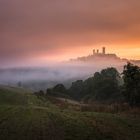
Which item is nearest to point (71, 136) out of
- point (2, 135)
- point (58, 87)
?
point (2, 135)

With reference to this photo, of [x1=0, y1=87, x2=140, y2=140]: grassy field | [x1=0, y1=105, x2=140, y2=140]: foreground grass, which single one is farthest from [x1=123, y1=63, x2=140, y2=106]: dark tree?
[x1=0, y1=105, x2=140, y2=140]: foreground grass

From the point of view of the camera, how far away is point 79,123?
4572 centimetres

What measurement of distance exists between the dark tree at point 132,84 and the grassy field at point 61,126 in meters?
23.7

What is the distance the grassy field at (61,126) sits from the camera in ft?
130

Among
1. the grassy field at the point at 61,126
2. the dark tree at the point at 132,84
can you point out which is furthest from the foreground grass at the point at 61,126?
the dark tree at the point at 132,84

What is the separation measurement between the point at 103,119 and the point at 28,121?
10763 mm

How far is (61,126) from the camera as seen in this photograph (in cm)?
4388

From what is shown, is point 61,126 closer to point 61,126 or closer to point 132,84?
point 61,126

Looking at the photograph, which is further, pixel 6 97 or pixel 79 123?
pixel 6 97

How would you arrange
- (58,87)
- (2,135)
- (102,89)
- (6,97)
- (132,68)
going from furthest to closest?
(58,87) → (102,89) → (132,68) → (6,97) → (2,135)

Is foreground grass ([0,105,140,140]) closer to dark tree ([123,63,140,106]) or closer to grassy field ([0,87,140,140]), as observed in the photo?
grassy field ([0,87,140,140])

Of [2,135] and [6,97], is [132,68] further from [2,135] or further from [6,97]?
[2,135]

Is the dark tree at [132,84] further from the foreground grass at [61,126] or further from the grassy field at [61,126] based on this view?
the foreground grass at [61,126]

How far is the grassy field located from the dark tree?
934 inches
